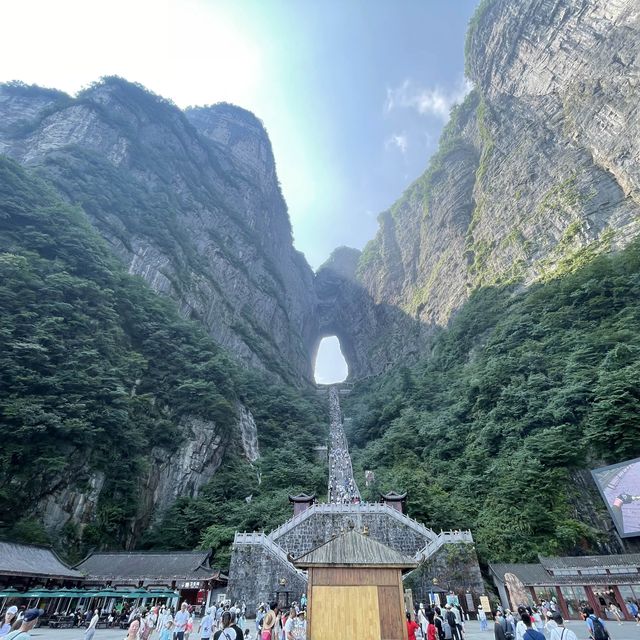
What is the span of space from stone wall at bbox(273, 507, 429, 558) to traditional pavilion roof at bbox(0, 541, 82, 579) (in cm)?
854

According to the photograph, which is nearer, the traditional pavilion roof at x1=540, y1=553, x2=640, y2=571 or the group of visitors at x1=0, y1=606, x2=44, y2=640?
the group of visitors at x1=0, y1=606, x2=44, y2=640

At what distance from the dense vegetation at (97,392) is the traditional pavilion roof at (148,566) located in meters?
1.53

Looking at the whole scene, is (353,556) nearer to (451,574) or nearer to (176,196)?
(451,574)

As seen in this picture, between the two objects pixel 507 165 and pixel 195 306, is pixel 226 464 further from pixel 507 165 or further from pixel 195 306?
pixel 507 165

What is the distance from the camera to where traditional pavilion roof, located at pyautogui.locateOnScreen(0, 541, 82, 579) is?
12977 millimetres

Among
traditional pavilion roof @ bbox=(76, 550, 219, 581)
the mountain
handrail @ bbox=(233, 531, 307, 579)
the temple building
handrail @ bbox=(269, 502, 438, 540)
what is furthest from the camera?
handrail @ bbox=(269, 502, 438, 540)

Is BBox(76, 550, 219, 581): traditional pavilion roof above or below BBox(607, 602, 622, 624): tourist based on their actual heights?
above

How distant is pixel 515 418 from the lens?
22.0 meters

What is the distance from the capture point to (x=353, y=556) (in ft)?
26.5

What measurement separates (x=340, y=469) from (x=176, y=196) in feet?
132

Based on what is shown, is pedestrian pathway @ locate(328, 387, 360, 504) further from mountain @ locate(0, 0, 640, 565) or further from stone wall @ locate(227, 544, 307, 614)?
stone wall @ locate(227, 544, 307, 614)

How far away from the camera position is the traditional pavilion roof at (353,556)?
7895 mm

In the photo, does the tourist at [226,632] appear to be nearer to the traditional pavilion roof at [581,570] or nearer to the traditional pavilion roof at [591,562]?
the traditional pavilion roof at [581,570]

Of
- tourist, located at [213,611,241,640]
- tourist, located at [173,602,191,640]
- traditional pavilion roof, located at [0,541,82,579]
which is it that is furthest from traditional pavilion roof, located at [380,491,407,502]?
tourist, located at [213,611,241,640]
